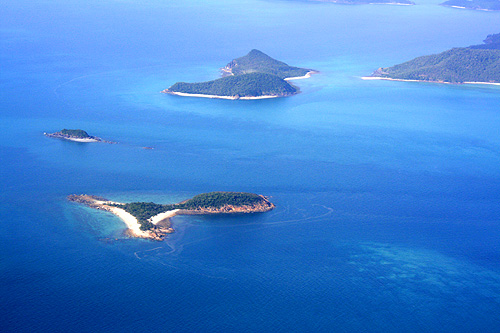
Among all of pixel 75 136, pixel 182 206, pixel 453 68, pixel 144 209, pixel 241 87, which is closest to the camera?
pixel 144 209

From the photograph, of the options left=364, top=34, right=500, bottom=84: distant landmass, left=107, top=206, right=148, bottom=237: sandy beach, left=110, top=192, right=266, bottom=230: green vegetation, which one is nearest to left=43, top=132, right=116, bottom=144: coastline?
left=107, top=206, right=148, bottom=237: sandy beach

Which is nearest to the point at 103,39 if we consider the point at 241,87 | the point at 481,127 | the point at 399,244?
the point at 241,87

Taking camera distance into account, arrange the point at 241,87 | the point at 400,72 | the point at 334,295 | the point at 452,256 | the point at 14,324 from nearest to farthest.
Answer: the point at 14,324, the point at 334,295, the point at 452,256, the point at 241,87, the point at 400,72

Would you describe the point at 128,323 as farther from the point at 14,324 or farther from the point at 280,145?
the point at 280,145

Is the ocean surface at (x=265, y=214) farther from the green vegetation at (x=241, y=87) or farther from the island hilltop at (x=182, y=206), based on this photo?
the green vegetation at (x=241, y=87)

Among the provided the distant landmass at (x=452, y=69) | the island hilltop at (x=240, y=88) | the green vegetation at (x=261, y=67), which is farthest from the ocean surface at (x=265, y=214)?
the green vegetation at (x=261, y=67)

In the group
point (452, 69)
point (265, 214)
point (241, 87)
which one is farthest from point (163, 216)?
point (452, 69)

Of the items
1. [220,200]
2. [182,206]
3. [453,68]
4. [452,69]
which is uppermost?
[453,68]

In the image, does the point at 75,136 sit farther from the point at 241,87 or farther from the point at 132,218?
the point at 241,87
